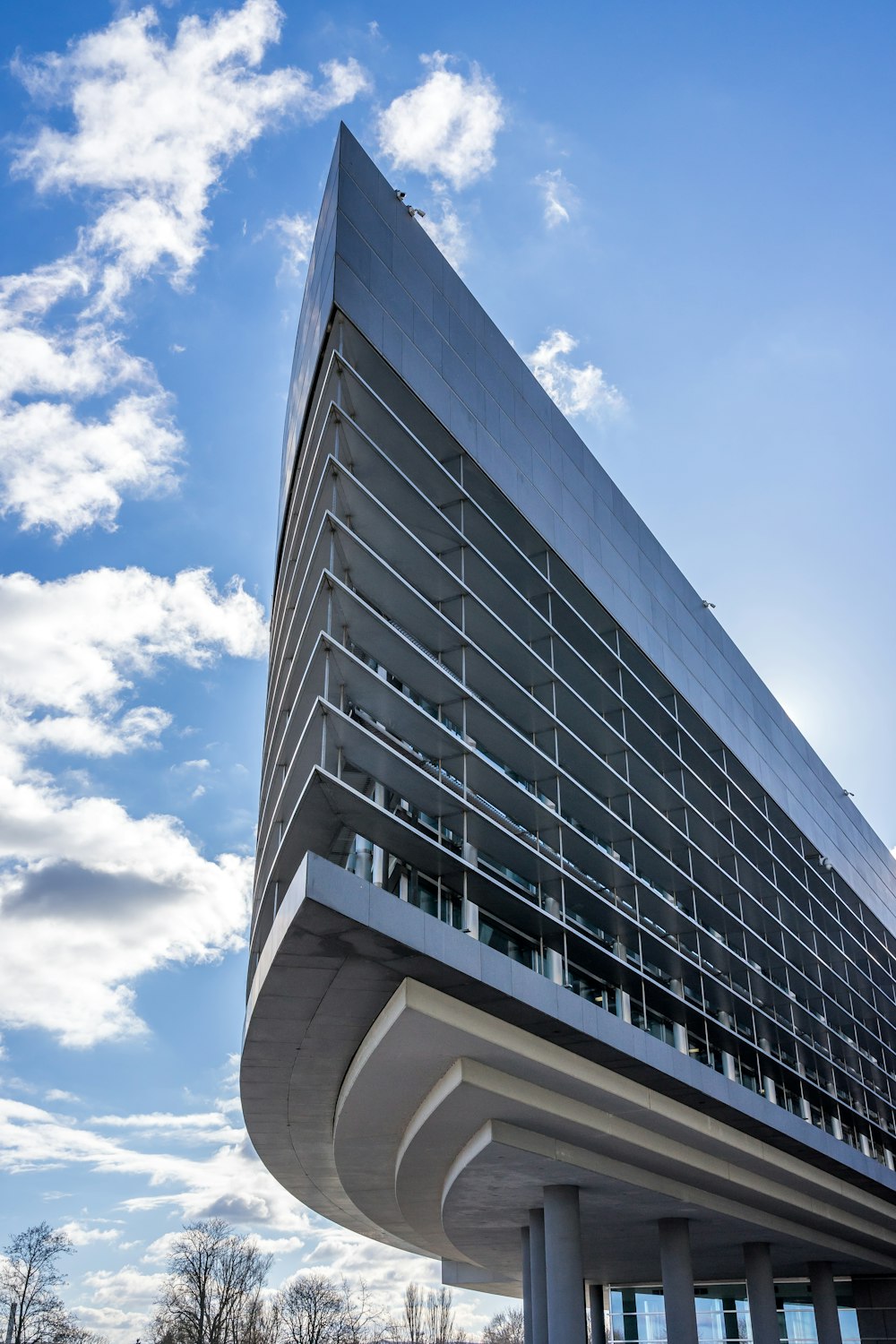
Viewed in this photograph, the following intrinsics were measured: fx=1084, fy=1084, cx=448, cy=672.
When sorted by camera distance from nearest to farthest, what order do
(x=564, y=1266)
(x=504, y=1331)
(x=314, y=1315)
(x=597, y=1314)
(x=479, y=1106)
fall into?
(x=479, y=1106) → (x=564, y=1266) → (x=597, y=1314) → (x=314, y=1315) → (x=504, y=1331)

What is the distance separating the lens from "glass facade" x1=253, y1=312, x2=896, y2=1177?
14.6 m

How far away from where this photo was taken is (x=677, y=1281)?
2364 cm

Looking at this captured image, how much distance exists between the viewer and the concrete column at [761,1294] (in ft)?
90.8

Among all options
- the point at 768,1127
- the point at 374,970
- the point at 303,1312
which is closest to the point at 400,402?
the point at 374,970

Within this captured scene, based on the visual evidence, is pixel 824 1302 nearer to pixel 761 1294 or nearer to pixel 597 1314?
→ pixel 761 1294

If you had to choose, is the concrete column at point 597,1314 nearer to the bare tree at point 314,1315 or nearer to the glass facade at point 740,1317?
the glass facade at point 740,1317

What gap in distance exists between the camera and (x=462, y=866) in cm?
1427

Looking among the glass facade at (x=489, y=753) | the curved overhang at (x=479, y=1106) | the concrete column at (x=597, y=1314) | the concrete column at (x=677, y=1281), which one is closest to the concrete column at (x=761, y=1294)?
the curved overhang at (x=479, y=1106)

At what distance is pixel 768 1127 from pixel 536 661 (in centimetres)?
1101

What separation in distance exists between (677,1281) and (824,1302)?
12.8m

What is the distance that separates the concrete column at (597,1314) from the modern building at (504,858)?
599 inches

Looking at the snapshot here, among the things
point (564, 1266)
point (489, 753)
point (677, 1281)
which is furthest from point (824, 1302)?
point (489, 753)

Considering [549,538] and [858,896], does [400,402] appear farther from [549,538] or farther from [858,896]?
[858,896]

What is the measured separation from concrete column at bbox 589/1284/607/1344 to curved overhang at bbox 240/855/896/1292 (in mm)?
14783
